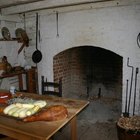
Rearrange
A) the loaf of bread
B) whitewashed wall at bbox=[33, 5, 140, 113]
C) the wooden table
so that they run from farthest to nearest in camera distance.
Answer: whitewashed wall at bbox=[33, 5, 140, 113]
the loaf of bread
the wooden table

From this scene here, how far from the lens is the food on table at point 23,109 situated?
188 cm

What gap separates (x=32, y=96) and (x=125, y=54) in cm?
163

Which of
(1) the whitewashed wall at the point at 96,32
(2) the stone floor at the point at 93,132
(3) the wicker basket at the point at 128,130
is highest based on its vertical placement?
(1) the whitewashed wall at the point at 96,32

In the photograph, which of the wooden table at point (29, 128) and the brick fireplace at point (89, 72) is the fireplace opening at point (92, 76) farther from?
the wooden table at point (29, 128)

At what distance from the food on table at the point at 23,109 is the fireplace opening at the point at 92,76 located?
195 centimetres

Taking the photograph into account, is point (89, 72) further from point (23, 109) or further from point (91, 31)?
point (23, 109)

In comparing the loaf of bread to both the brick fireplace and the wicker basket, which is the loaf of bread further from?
the brick fireplace

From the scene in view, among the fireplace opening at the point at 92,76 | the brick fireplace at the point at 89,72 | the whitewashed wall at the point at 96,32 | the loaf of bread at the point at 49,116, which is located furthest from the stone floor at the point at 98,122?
the loaf of bread at the point at 49,116

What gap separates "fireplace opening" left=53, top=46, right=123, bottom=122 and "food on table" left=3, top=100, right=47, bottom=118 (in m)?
1.95

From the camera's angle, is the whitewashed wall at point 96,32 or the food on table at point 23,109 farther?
the whitewashed wall at point 96,32

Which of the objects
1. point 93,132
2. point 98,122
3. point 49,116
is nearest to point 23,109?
point 49,116

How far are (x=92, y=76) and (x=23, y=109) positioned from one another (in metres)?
2.73

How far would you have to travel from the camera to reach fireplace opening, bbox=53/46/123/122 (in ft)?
13.4

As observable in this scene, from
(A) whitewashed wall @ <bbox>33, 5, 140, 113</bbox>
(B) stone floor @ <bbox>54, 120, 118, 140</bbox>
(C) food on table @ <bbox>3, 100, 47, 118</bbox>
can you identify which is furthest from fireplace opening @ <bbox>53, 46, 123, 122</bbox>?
(C) food on table @ <bbox>3, 100, 47, 118</bbox>
